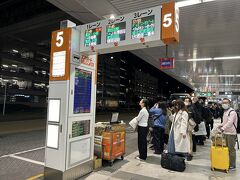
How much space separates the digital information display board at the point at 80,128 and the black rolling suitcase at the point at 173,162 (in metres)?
1.99

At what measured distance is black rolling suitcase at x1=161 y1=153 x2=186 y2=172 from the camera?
5105 millimetres

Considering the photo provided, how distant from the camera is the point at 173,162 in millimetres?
5156

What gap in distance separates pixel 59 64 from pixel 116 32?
130 cm

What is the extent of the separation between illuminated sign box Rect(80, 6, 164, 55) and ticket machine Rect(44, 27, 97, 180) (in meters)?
0.35

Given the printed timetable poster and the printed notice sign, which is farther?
the printed timetable poster

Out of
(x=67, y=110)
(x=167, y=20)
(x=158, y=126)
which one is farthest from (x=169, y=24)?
(x=158, y=126)

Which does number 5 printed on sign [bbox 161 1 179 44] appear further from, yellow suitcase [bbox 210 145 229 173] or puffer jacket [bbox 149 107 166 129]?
puffer jacket [bbox 149 107 166 129]

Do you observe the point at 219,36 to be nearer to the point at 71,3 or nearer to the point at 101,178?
the point at 71,3

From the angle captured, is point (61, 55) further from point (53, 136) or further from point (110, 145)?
point (110, 145)

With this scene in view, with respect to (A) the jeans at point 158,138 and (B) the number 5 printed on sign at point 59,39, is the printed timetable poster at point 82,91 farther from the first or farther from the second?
(A) the jeans at point 158,138

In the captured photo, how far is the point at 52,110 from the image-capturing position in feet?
14.4

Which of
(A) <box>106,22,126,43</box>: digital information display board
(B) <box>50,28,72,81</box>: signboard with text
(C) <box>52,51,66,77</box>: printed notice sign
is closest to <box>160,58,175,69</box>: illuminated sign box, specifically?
(A) <box>106,22,126,43</box>: digital information display board

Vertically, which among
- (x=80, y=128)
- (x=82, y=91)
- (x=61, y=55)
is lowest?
(x=80, y=128)

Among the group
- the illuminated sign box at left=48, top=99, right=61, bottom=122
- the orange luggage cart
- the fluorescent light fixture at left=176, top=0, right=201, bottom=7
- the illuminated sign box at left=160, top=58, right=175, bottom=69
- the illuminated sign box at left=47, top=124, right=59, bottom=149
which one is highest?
the fluorescent light fixture at left=176, top=0, right=201, bottom=7
